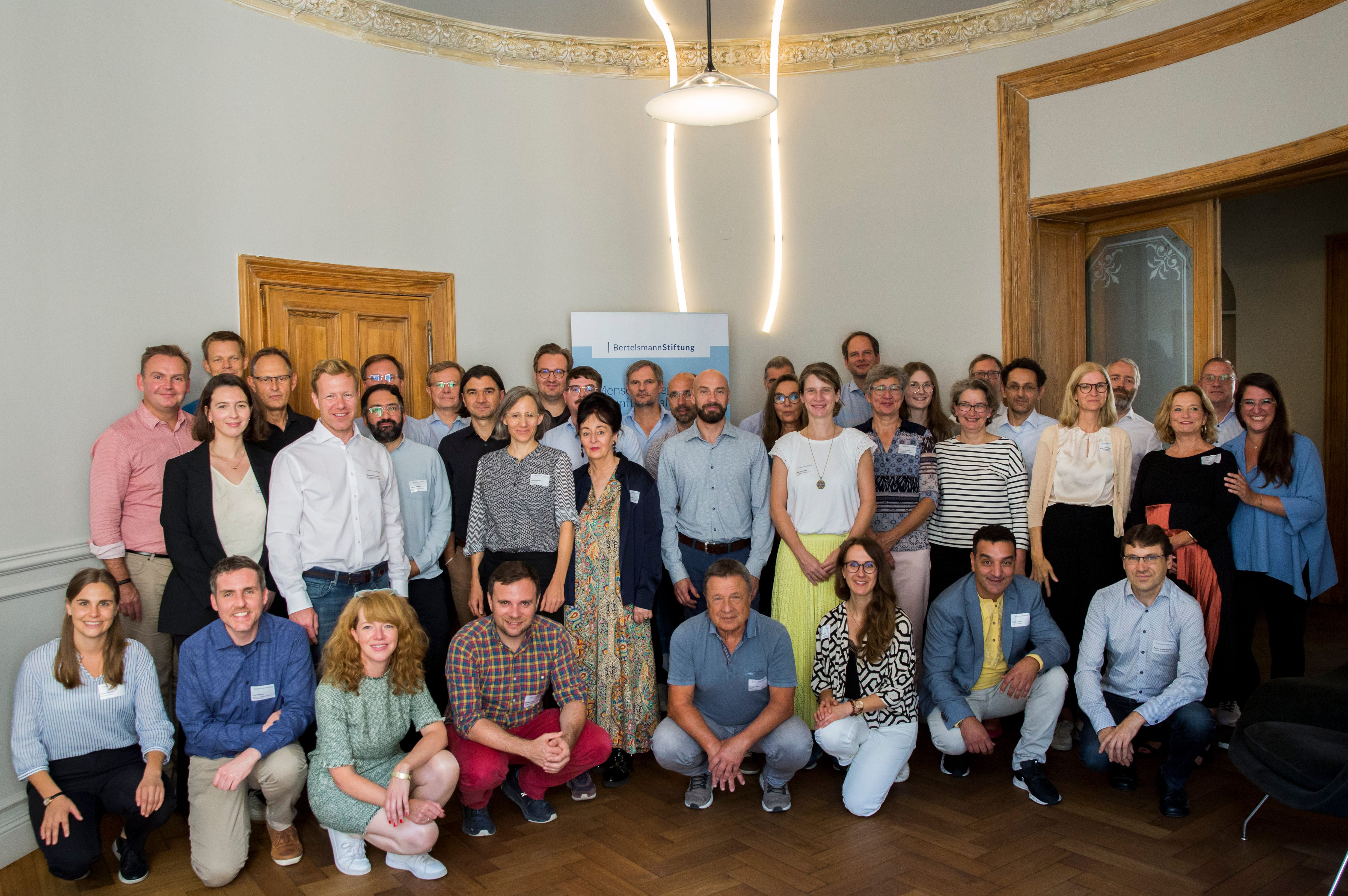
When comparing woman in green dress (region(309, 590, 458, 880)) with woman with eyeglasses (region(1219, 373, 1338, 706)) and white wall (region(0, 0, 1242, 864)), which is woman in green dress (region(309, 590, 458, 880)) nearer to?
white wall (region(0, 0, 1242, 864))

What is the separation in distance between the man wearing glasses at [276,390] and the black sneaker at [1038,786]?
3111mm

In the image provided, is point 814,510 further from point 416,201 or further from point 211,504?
point 416,201

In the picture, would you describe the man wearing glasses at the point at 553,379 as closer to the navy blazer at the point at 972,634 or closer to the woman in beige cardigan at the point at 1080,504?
the navy blazer at the point at 972,634

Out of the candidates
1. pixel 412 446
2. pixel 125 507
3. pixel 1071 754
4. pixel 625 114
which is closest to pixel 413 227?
pixel 625 114

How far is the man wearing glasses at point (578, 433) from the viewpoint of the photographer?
4.24m

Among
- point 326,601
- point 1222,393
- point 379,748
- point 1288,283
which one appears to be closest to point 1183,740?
point 1222,393

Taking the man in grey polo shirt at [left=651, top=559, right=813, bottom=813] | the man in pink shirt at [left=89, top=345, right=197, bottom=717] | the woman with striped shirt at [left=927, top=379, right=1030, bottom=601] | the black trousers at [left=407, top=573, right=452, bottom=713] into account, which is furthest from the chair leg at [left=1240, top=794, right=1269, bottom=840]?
the man in pink shirt at [left=89, top=345, right=197, bottom=717]

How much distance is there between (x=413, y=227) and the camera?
532 cm

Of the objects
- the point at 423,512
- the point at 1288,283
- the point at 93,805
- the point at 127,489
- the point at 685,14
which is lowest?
the point at 93,805

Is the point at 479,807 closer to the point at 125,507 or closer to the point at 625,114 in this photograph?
the point at 125,507

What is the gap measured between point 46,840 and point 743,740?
2.25m

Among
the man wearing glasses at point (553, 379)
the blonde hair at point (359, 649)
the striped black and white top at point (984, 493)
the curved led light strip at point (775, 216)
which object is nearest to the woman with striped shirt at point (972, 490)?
the striped black and white top at point (984, 493)

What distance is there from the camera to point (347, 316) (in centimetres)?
514

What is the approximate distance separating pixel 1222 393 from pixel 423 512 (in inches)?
149
